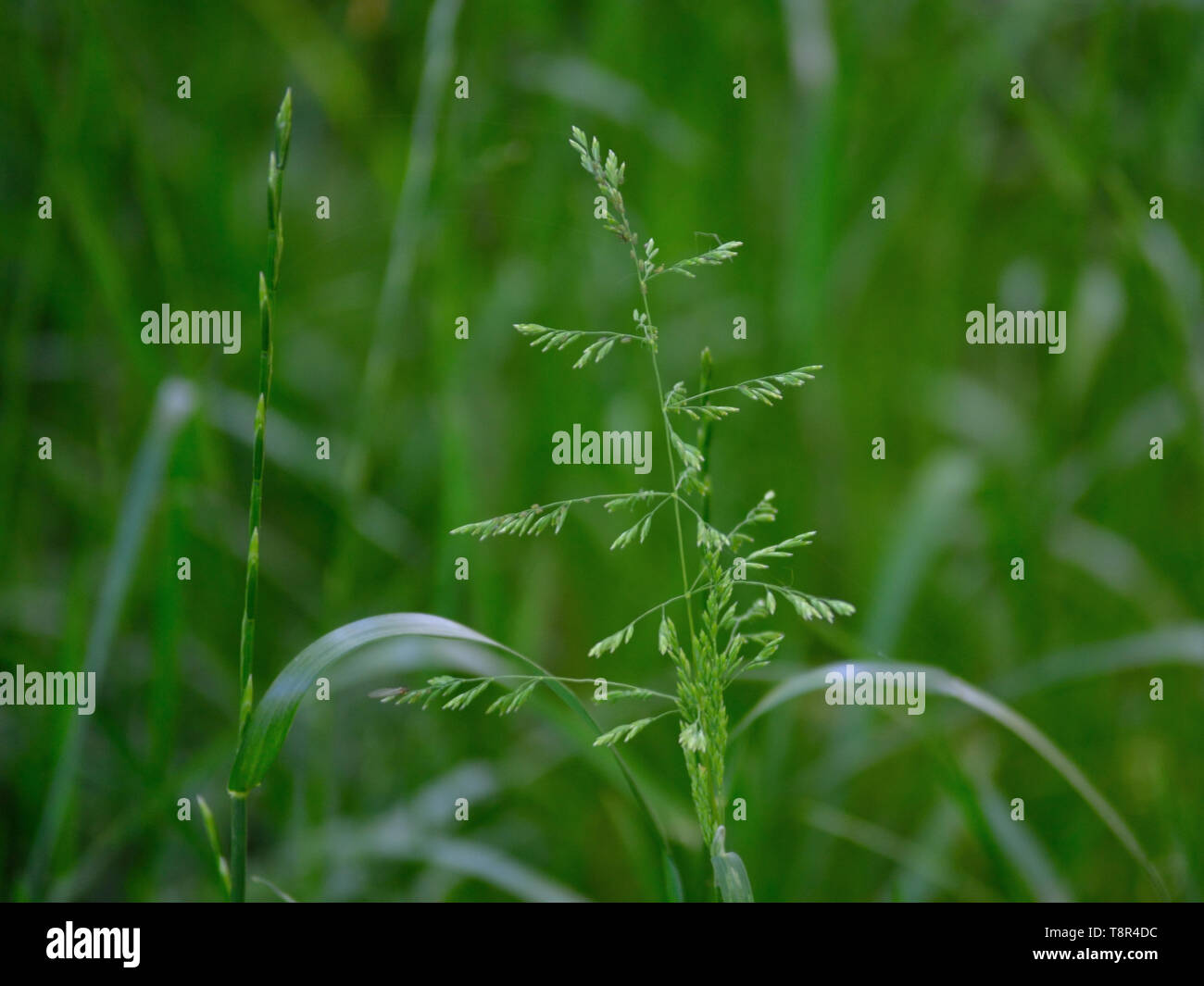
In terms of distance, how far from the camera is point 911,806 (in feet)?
3.31

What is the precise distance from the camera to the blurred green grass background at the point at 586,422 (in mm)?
879

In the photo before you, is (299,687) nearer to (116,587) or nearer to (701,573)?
(701,573)

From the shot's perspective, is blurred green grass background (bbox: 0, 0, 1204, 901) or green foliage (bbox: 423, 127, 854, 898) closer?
green foliage (bbox: 423, 127, 854, 898)

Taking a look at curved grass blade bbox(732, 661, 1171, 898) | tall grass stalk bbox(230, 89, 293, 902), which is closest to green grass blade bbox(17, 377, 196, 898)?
tall grass stalk bbox(230, 89, 293, 902)

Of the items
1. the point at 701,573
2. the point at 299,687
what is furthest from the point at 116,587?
the point at 701,573

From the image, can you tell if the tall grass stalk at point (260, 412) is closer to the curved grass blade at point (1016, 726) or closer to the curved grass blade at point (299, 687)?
the curved grass blade at point (299, 687)

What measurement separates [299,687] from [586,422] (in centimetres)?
66

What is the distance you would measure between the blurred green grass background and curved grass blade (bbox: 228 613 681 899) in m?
0.29

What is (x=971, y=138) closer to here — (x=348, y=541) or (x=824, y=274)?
(x=824, y=274)

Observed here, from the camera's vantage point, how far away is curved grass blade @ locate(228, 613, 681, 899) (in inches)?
18.2

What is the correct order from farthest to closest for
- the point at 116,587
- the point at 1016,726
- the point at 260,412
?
1. the point at 116,587
2. the point at 1016,726
3. the point at 260,412

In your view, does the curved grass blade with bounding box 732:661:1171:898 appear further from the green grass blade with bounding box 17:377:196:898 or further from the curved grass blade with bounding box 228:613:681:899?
the green grass blade with bounding box 17:377:196:898

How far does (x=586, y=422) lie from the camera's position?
1.09 meters
